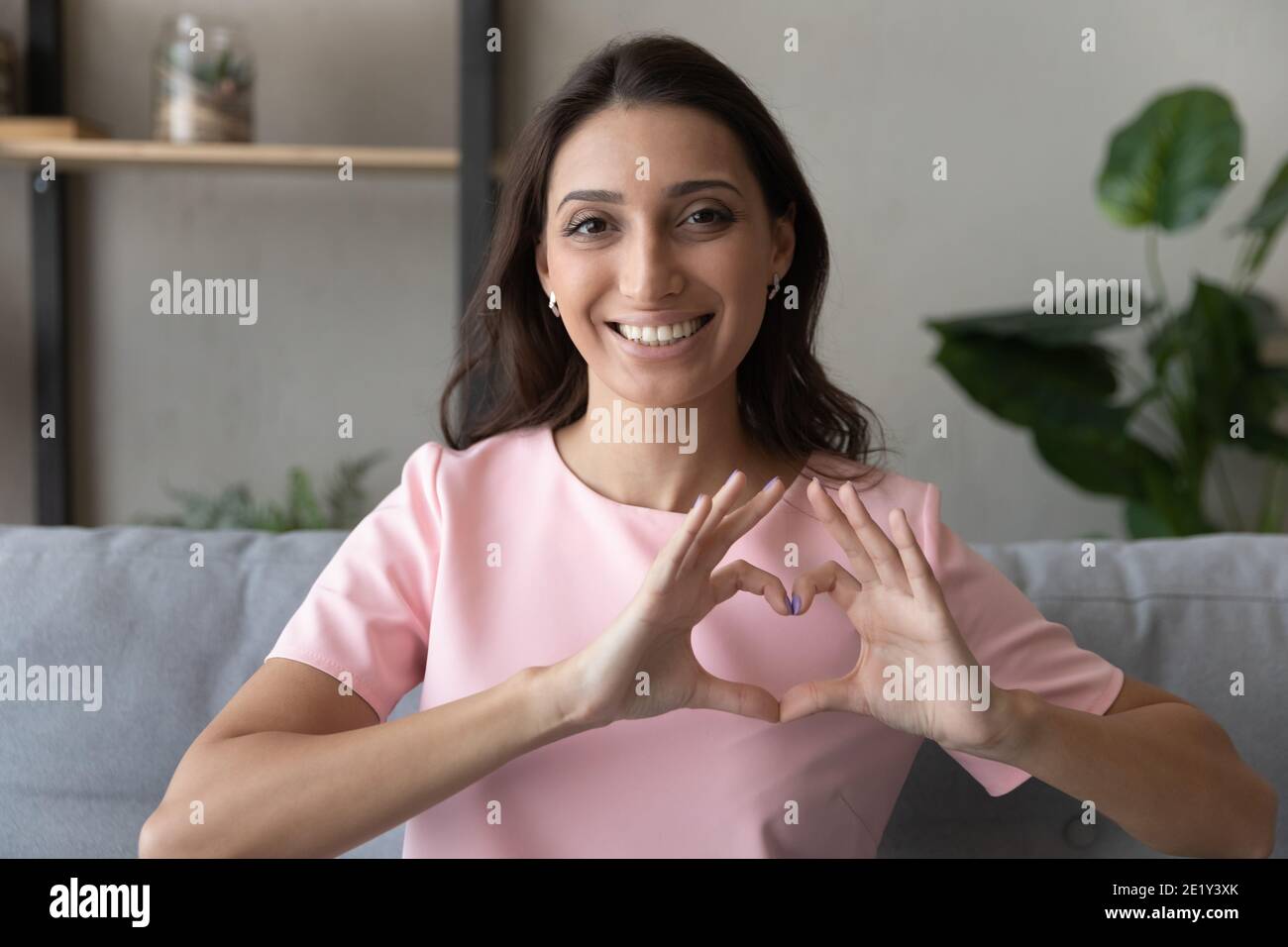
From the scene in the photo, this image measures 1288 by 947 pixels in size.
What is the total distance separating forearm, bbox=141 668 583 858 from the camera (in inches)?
36.6

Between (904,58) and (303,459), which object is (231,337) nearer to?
(303,459)

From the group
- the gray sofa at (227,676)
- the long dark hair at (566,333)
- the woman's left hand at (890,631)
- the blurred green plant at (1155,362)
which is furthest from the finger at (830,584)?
the blurred green plant at (1155,362)

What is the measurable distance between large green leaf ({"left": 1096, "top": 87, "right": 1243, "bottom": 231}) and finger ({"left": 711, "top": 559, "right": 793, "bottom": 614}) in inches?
63.8

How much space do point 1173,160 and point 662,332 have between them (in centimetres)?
157

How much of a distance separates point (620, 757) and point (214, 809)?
13.5 inches

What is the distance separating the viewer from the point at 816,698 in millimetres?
965

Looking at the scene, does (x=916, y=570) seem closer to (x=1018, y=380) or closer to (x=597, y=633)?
(x=597, y=633)

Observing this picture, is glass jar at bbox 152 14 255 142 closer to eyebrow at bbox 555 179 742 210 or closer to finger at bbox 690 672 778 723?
eyebrow at bbox 555 179 742 210

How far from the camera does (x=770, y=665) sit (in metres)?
1.09

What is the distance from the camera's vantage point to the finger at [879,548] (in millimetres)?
923

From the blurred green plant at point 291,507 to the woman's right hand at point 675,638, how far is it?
5.26 ft

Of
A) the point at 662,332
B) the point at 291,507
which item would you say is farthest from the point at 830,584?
the point at 291,507

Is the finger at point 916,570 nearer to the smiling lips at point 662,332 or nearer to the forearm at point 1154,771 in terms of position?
the forearm at point 1154,771

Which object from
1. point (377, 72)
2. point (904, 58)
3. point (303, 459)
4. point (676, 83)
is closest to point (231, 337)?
point (303, 459)
